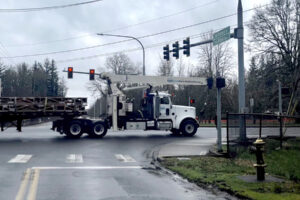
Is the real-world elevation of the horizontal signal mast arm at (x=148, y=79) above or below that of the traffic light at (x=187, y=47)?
below

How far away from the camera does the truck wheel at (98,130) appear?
24797 millimetres

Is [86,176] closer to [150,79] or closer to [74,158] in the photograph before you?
[74,158]

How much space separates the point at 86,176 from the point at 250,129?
6723 mm

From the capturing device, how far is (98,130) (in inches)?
982

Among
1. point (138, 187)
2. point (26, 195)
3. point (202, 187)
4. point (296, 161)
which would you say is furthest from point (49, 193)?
point (296, 161)

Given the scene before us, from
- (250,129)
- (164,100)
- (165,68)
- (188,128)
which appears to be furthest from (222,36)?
(165,68)

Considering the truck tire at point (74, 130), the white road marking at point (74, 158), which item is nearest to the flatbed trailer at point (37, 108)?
the truck tire at point (74, 130)

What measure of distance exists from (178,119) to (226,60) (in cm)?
2978

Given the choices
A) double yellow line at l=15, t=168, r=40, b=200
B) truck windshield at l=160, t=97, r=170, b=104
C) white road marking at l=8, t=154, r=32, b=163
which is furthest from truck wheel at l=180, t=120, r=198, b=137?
double yellow line at l=15, t=168, r=40, b=200

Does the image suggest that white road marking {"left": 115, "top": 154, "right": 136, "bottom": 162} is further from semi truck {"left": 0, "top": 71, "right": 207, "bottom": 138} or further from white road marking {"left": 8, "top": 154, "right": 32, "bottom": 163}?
A: semi truck {"left": 0, "top": 71, "right": 207, "bottom": 138}

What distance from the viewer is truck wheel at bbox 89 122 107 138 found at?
2480 centimetres

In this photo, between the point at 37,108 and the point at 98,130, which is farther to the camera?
the point at 98,130

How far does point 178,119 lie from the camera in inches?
1073

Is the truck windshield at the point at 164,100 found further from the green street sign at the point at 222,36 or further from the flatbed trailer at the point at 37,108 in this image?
the green street sign at the point at 222,36
